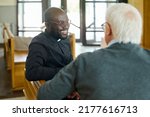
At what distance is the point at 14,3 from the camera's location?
847 centimetres

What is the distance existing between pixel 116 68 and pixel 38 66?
2.32 ft

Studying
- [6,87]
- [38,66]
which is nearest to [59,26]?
[38,66]

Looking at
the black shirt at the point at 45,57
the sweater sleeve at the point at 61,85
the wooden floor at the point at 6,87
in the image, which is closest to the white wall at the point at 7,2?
the wooden floor at the point at 6,87

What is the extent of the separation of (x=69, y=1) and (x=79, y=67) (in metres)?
7.97

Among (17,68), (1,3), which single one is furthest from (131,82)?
(1,3)

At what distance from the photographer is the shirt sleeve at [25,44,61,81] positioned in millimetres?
1642

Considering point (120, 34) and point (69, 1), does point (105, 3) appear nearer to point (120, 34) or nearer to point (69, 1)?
point (69, 1)

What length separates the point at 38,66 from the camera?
1.66 meters

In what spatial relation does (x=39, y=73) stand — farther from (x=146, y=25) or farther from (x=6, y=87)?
(x=146, y=25)

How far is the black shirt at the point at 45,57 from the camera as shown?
1.65 meters

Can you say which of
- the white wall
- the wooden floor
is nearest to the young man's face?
the wooden floor

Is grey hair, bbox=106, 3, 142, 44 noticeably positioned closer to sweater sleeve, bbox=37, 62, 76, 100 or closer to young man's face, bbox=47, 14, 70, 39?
sweater sleeve, bbox=37, 62, 76, 100

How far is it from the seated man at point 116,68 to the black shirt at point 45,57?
554 millimetres

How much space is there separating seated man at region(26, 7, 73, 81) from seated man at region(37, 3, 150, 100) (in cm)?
61
